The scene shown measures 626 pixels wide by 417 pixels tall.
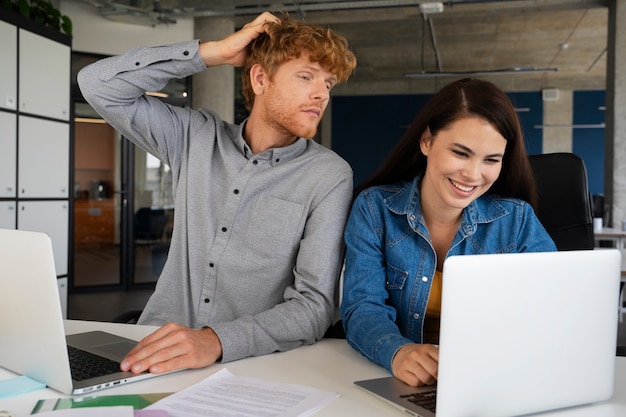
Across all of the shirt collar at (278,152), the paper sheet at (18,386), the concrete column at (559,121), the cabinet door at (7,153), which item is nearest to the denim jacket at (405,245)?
the shirt collar at (278,152)

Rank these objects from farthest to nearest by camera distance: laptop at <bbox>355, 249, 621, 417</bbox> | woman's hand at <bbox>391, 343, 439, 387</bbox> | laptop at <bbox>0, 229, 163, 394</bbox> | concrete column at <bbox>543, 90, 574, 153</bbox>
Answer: concrete column at <bbox>543, 90, 574, 153</bbox>
woman's hand at <bbox>391, 343, 439, 387</bbox>
laptop at <bbox>0, 229, 163, 394</bbox>
laptop at <bbox>355, 249, 621, 417</bbox>

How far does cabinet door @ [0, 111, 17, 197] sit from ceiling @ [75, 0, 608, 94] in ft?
8.07

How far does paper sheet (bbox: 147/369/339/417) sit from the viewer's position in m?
1.05

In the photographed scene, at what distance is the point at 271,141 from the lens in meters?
1.95

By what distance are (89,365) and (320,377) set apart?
473 millimetres

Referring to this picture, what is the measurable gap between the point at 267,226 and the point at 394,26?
8.50 m

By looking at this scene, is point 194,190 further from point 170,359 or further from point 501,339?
point 501,339

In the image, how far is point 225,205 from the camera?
5.97 feet

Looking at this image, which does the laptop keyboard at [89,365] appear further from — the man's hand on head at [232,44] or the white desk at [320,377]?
the man's hand on head at [232,44]

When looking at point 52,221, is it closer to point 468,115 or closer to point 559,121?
point 468,115

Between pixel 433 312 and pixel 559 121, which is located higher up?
pixel 559 121

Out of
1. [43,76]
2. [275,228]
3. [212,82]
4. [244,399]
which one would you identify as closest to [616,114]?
[212,82]

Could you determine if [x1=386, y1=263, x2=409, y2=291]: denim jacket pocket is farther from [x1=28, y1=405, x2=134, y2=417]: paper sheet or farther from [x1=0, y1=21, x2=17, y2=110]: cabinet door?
[x1=0, y1=21, x2=17, y2=110]: cabinet door

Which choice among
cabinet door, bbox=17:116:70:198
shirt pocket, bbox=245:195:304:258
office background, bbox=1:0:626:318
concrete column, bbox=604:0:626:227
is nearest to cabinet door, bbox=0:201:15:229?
cabinet door, bbox=17:116:70:198
